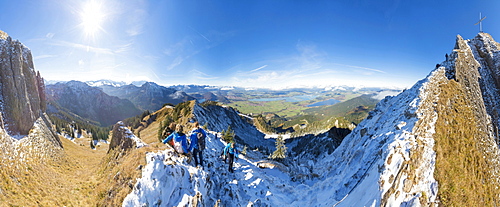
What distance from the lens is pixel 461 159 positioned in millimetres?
10703

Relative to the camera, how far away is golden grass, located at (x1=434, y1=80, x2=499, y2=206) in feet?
30.3

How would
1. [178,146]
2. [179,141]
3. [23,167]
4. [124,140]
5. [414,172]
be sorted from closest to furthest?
[414,172]
[23,167]
[179,141]
[178,146]
[124,140]

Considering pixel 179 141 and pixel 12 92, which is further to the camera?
pixel 12 92

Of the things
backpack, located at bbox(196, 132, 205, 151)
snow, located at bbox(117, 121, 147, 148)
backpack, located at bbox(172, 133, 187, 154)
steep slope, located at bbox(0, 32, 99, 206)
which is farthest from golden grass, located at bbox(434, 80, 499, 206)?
steep slope, located at bbox(0, 32, 99, 206)

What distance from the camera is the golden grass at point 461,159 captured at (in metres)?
9.23

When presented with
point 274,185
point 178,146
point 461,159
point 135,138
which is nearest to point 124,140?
point 135,138

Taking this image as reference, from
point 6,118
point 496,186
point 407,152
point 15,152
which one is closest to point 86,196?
point 15,152

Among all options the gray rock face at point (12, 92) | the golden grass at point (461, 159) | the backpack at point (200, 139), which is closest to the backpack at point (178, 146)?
the backpack at point (200, 139)

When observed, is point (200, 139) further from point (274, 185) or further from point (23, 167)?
point (23, 167)

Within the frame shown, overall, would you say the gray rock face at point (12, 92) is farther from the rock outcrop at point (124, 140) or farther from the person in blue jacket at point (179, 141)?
the person in blue jacket at point (179, 141)

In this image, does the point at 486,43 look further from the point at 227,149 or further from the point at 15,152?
the point at 15,152

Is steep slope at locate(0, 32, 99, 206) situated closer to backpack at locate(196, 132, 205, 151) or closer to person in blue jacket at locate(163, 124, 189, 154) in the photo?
person in blue jacket at locate(163, 124, 189, 154)

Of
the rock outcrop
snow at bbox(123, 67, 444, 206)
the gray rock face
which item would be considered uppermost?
the gray rock face

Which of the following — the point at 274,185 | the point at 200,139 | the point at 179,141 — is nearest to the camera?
the point at 179,141
